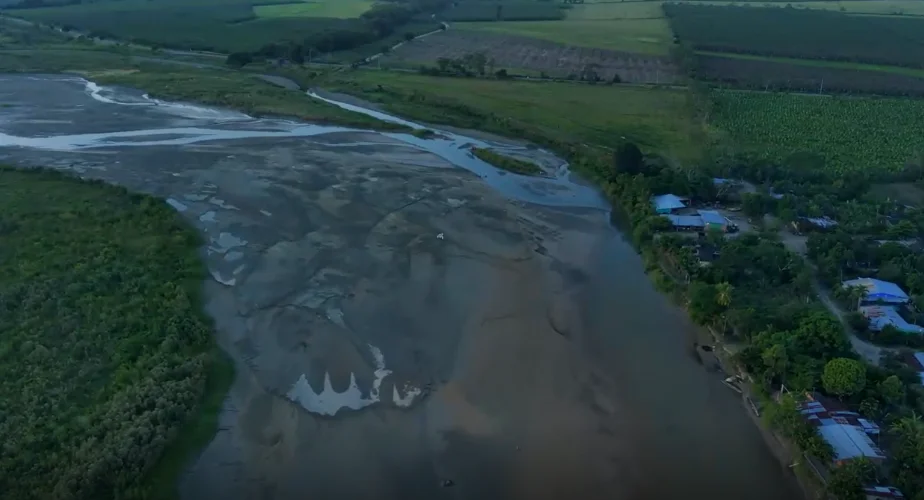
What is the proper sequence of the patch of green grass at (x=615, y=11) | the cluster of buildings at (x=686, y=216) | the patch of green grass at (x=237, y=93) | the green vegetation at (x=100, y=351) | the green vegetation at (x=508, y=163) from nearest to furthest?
the green vegetation at (x=100, y=351) < the cluster of buildings at (x=686, y=216) < the green vegetation at (x=508, y=163) < the patch of green grass at (x=237, y=93) < the patch of green grass at (x=615, y=11)

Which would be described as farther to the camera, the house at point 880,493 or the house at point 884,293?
the house at point 884,293

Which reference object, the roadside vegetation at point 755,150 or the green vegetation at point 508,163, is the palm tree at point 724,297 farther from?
the green vegetation at point 508,163

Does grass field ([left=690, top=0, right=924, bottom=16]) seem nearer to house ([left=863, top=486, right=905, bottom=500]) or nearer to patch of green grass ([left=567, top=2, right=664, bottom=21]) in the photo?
patch of green grass ([left=567, top=2, right=664, bottom=21])

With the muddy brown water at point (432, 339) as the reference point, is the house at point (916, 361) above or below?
above

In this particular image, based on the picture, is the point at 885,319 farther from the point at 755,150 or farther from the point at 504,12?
the point at 504,12

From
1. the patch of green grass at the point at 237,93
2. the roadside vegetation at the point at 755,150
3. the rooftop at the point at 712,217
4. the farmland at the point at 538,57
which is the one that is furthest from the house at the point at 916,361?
the farmland at the point at 538,57

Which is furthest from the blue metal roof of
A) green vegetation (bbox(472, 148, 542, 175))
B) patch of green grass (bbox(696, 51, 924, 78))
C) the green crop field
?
patch of green grass (bbox(696, 51, 924, 78))
